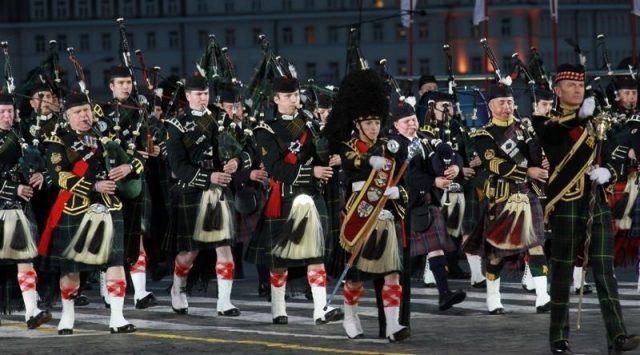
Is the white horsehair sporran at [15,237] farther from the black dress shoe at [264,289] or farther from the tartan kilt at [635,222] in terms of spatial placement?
the tartan kilt at [635,222]

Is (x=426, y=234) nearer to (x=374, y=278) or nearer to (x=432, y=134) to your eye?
(x=432, y=134)

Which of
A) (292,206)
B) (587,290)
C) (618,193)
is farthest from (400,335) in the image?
(618,193)

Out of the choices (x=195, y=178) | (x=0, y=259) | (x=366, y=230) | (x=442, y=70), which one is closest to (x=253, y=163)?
(x=195, y=178)

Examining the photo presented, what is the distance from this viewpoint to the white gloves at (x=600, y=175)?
1591cm

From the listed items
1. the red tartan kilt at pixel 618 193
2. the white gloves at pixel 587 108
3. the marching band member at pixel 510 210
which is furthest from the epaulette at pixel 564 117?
the red tartan kilt at pixel 618 193

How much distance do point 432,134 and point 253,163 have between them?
2038mm

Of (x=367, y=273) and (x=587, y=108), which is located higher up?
(x=587, y=108)

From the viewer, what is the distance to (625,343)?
15625 millimetres

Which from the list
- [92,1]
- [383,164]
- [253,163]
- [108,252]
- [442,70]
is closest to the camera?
[383,164]

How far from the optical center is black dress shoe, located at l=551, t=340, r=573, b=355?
15.8 meters

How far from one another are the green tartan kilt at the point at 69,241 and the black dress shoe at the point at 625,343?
16.4 ft

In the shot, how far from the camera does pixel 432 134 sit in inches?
887

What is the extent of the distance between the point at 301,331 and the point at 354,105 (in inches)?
85.1

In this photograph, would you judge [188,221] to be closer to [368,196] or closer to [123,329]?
[123,329]
